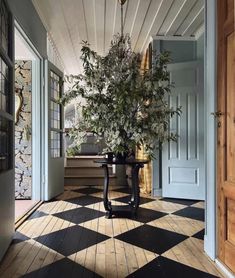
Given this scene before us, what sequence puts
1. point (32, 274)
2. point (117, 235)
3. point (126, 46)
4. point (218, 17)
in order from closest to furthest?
point (32, 274) < point (218, 17) < point (117, 235) < point (126, 46)

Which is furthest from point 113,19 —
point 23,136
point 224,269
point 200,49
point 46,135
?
point 224,269

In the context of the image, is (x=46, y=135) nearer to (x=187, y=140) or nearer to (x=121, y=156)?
(x=121, y=156)

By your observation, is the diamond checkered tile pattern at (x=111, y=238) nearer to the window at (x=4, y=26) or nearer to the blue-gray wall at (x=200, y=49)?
the window at (x=4, y=26)

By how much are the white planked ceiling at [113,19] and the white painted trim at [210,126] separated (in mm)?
1454

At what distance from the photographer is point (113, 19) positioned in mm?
3904

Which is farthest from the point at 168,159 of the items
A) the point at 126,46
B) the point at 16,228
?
the point at 16,228

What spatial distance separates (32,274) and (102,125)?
5.82 feet

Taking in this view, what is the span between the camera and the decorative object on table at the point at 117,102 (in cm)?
316

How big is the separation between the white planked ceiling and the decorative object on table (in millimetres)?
381

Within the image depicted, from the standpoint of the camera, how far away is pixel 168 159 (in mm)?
4305

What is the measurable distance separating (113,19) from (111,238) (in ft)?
9.78

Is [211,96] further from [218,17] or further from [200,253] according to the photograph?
[200,253]

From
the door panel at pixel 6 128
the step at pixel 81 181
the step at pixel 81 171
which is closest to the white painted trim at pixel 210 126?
the door panel at pixel 6 128

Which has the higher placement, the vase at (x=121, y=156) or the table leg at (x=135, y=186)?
the vase at (x=121, y=156)
